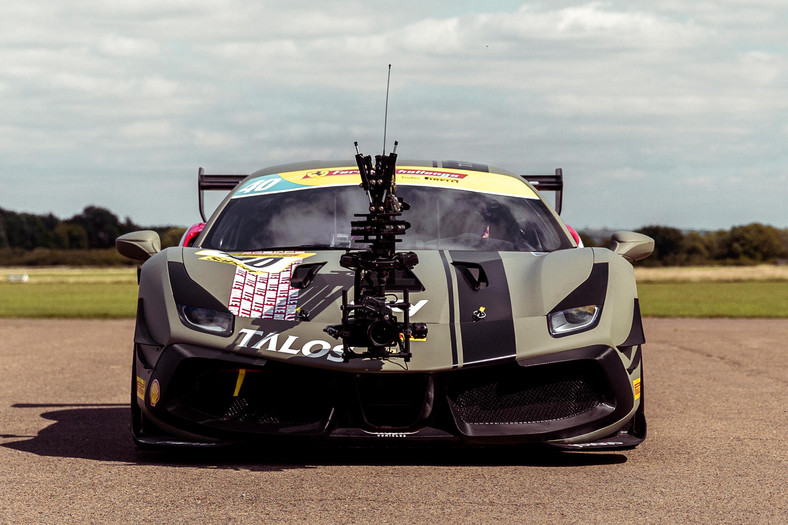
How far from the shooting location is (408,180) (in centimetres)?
640

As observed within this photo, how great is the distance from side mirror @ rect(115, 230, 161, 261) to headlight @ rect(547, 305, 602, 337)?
2222 mm

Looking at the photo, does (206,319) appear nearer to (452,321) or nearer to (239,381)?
(239,381)

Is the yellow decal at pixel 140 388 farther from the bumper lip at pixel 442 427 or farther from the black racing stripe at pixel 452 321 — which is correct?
→ the black racing stripe at pixel 452 321

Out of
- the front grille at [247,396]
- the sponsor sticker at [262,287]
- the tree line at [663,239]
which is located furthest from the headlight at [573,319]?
the tree line at [663,239]

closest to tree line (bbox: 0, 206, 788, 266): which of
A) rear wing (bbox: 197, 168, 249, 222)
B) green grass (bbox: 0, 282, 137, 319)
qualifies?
green grass (bbox: 0, 282, 137, 319)

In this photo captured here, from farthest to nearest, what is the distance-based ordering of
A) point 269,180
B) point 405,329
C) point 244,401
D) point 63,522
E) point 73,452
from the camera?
point 269,180, point 73,452, point 244,401, point 405,329, point 63,522

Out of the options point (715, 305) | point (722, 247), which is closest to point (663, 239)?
point (722, 247)

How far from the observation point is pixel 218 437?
193 inches

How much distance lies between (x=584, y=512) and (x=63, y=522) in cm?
191

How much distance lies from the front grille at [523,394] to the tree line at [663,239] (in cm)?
8512

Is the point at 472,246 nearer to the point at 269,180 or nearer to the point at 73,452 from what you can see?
the point at 269,180

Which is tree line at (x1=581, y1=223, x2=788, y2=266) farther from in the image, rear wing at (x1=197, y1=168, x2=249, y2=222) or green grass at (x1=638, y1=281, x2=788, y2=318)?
rear wing at (x1=197, y1=168, x2=249, y2=222)

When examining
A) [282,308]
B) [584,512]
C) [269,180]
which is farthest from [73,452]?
[584,512]

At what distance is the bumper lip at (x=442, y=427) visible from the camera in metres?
4.76
